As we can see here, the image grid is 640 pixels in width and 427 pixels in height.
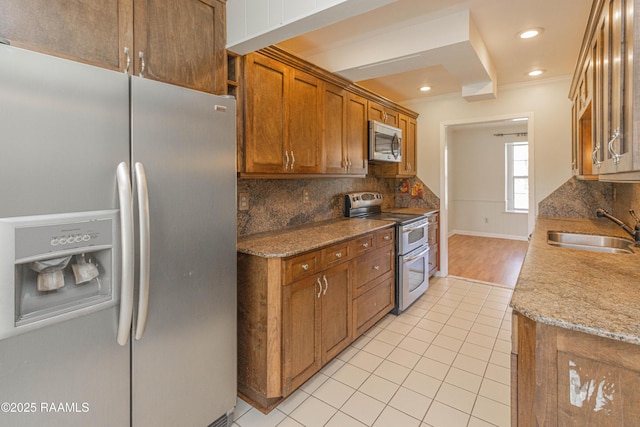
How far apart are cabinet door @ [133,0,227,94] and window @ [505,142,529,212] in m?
7.04

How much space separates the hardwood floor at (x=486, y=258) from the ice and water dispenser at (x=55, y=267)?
4.35 meters

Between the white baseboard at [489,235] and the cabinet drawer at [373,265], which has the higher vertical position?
the cabinet drawer at [373,265]

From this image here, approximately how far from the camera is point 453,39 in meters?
2.28

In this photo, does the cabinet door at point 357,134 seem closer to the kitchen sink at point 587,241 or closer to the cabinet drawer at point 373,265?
the cabinet drawer at point 373,265

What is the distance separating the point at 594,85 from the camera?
1775 millimetres

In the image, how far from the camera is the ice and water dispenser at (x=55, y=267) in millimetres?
970

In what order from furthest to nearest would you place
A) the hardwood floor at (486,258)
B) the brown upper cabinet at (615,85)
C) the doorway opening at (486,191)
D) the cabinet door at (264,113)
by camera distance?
1. the doorway opening at (486,191)
2. the hardwood floor at (486,258)
3. the cabinet door at (264,113)
4. the brown upper cabinet at (615,85)

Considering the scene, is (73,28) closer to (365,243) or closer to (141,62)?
(141,62)

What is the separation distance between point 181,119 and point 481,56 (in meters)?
2.48

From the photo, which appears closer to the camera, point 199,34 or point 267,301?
point 199,34

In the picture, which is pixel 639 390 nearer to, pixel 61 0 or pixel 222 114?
pixel 222 114

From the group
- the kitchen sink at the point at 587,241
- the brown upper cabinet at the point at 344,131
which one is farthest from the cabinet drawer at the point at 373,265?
the kitchen sink at the point at 587,241

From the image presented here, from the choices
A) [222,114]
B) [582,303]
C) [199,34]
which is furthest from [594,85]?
[199,34]

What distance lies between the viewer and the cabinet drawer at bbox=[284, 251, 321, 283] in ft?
6.16
